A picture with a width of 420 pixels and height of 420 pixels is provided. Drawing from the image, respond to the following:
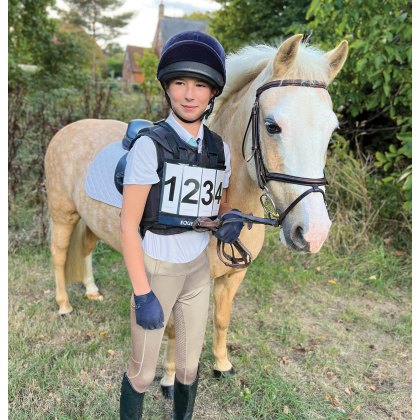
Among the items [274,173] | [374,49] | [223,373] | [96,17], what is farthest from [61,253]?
[96,17]

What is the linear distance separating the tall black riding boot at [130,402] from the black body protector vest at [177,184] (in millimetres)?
754

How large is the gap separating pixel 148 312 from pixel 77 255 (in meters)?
2.29

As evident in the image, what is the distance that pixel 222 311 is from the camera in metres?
2.67

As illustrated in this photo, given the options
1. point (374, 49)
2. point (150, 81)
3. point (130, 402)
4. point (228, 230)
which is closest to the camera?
point (228, 230)

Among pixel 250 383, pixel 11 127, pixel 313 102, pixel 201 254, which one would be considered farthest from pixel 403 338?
pixel 11 127

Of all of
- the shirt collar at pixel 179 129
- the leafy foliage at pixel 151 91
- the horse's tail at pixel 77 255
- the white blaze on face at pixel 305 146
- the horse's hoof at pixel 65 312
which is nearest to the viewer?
the white blaze on face at pixel 305 146

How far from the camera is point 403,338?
3383mm

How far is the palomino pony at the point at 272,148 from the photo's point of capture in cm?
147

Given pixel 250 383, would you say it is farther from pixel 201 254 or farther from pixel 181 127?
pixel 181 127

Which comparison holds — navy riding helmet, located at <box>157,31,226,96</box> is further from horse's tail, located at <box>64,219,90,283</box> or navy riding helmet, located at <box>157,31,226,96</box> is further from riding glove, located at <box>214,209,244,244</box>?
horse's tail, located at <box>64,219,90,283</box>

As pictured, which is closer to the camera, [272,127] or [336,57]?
[272,127]

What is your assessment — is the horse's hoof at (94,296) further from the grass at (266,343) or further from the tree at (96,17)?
the tree at (96,17)

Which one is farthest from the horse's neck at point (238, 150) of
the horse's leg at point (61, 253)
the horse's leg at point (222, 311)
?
the horse's leg at point (61, 253)

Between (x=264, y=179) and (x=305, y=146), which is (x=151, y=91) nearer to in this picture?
(x=264, y=179)
